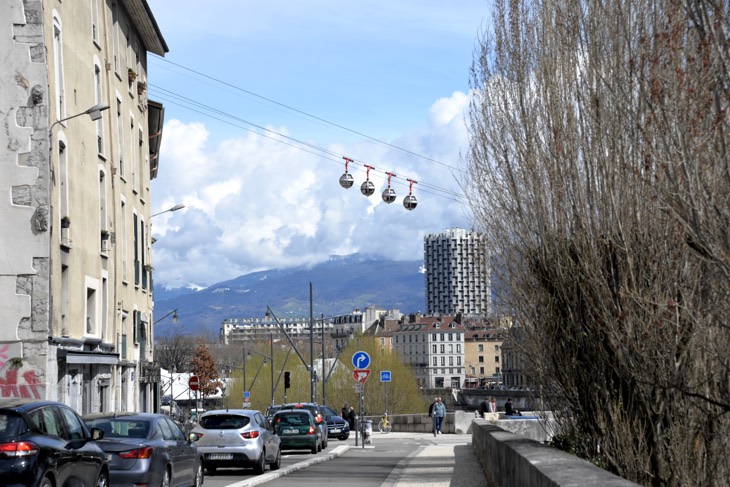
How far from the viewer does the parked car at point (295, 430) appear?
128 ft

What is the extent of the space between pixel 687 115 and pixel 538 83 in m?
7.98

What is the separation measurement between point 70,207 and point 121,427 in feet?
41.1

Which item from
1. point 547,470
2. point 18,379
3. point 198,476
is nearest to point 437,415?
point 18,379

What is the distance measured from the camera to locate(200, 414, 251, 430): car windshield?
27500mm

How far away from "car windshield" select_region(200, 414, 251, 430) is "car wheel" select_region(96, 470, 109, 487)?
11164 mm

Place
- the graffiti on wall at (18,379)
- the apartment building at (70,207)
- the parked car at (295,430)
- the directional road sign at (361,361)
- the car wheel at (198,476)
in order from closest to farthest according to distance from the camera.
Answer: the car wheel at (198,476) → the graffiti on wall at (18,379) → the apartment building at (70,207) → the parked car at (295,430) → the directional road sign at (361,361)

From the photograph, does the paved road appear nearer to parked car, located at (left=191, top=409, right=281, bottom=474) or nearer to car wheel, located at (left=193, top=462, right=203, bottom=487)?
parked car, located at (left=191, top=409, right=281, bottom=474)

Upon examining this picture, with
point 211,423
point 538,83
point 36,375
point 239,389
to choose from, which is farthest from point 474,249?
point 239,389

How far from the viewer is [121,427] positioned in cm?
1869

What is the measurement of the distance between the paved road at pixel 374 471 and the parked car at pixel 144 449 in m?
2.85

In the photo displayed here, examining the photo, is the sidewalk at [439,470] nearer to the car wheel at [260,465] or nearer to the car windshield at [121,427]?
the car wheel at [260,465]

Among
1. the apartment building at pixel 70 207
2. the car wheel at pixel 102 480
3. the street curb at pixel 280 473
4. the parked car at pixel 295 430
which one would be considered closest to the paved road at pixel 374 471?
the street curb at pixel 280 473

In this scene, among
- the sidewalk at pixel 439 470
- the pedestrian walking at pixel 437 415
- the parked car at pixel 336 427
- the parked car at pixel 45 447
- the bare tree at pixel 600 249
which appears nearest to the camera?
the parked car at pixel 45 447

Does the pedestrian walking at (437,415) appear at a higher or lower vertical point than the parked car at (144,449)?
lower
